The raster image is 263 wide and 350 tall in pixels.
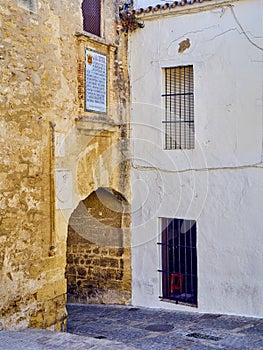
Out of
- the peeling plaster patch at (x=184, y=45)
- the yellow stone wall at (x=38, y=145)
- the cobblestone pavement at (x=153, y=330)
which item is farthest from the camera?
the peeling plaster patch at (x=184, y=45)

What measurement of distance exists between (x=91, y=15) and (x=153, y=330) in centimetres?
537

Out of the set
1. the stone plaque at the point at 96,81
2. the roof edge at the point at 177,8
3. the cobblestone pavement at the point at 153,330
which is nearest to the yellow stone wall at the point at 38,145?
the stone plaque at the point at 96,81

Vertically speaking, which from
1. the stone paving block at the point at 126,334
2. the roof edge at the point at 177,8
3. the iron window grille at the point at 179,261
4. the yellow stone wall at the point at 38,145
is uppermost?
the roof edge at the point at 177,8

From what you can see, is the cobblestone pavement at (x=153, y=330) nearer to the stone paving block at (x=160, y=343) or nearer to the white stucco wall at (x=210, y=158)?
the stone paving block at (x=160, y=343)

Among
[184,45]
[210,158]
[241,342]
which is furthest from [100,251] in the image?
[184,45]

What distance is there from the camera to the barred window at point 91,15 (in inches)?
338

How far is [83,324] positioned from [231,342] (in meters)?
2.61

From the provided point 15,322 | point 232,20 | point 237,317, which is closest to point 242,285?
point 237,317

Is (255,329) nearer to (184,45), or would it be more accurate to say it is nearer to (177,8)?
(184,45)

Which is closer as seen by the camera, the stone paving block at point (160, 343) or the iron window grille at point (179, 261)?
the stone paving block at point (160, 343)

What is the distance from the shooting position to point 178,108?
9.50 metres

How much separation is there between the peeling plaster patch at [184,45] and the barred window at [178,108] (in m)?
0.36

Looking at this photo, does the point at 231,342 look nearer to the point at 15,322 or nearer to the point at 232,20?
the point at 15,322

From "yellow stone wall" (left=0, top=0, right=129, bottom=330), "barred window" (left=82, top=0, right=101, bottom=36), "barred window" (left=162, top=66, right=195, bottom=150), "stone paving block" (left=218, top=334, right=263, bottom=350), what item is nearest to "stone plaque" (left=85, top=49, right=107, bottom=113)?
"yellow stone wall" (left=0, top=0, right=129, bottom=330)
